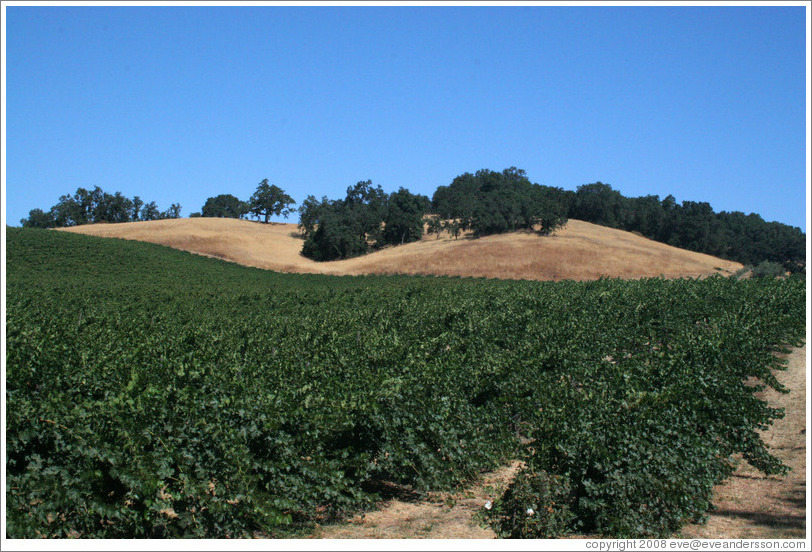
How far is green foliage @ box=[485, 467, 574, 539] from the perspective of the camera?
8320 millimetres

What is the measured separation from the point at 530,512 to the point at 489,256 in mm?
63322

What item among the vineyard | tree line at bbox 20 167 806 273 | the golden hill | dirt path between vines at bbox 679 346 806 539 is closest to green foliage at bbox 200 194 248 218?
tree line at bbox 20 167 806 273

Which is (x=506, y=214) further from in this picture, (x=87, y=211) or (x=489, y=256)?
A: (x=87, y=211)

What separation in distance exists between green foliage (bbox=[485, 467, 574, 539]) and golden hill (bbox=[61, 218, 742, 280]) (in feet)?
182

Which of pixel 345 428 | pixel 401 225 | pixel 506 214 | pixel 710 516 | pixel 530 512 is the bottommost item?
pixel 710 516

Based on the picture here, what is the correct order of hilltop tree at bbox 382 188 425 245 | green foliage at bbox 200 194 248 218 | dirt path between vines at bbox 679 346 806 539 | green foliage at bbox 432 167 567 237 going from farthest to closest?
green foliage at bbox 200 194 248 218
hilltop tree at bbox 382 188 425 245
green foliage at bbox 432 167 567 237
dirt path between vines at bbox 679 346 806 539

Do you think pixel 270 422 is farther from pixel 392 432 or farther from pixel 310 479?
pixel 392 432

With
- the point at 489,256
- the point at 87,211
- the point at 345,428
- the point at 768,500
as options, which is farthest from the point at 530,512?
the point at 87,211

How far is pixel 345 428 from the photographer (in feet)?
32.4

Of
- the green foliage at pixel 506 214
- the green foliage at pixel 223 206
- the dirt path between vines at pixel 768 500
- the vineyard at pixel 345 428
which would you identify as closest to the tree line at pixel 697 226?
the green foliage at pixel 506 214

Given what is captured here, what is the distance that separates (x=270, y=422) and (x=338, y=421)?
1.14 meters

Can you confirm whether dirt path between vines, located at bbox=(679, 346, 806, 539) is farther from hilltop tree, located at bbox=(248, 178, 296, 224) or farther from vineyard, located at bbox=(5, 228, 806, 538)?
hilltop tree, located at bbox=(248, 178, 296, 224)

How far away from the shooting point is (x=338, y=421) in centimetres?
969

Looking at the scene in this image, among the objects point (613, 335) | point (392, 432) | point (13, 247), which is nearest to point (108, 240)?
point (13, 247)
